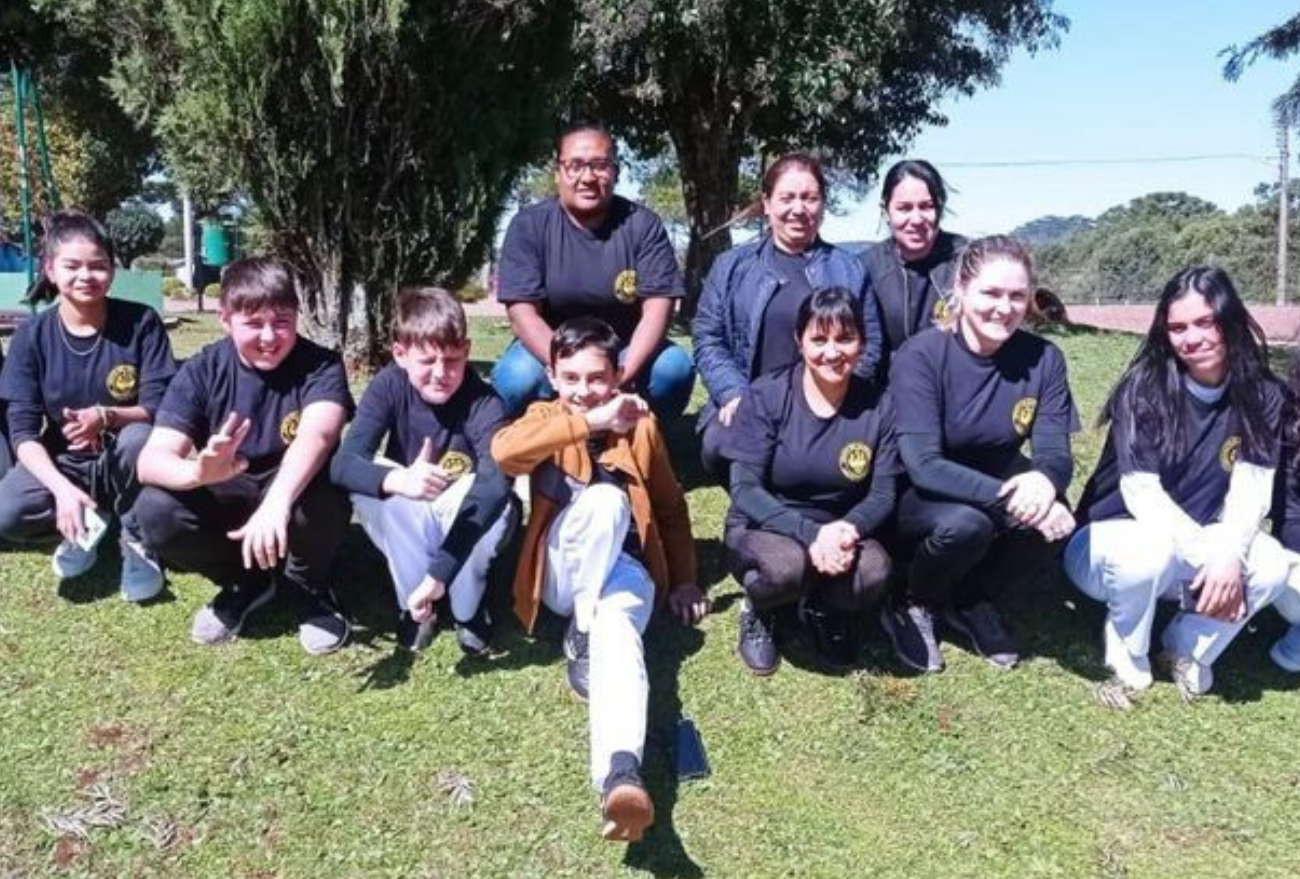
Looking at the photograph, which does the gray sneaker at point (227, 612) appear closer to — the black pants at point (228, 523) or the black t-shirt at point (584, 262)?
the black pants at point (228, 523)

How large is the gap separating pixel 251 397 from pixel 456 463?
0.73m

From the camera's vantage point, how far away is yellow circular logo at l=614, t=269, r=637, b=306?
497 centimetres

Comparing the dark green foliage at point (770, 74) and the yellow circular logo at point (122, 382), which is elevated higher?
the dark green foliage at point (770, 74)

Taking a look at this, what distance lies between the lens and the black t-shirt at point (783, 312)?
474 cm

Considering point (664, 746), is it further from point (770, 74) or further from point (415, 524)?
point (770, 74)

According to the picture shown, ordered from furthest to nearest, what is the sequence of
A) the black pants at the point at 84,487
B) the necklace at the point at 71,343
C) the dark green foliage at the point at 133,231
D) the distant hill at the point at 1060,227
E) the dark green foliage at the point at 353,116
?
the distant hill at the point at 1060,227 < the dark green foliage at the point at 133,231 < the dark green foliage at the point at 353,116 < the necklace at the point at 71,343 < the black pants at the point at 84,487

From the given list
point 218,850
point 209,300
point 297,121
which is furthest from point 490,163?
point 209,300

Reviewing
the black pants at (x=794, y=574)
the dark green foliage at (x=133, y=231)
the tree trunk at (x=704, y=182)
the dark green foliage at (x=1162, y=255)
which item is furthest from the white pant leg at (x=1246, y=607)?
the dark green foliage at (x=1162, y=255)

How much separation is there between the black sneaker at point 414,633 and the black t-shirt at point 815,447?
122 cm

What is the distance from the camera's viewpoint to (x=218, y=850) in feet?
10.8

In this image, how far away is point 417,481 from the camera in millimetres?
3764

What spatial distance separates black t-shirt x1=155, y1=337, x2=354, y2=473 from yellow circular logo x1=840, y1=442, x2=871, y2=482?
5.69 ft

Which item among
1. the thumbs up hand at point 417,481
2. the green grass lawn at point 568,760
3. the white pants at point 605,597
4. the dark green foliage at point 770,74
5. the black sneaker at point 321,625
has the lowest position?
the green grass lawn at point 568,760

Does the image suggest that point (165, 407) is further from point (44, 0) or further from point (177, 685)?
point (44, 0)
